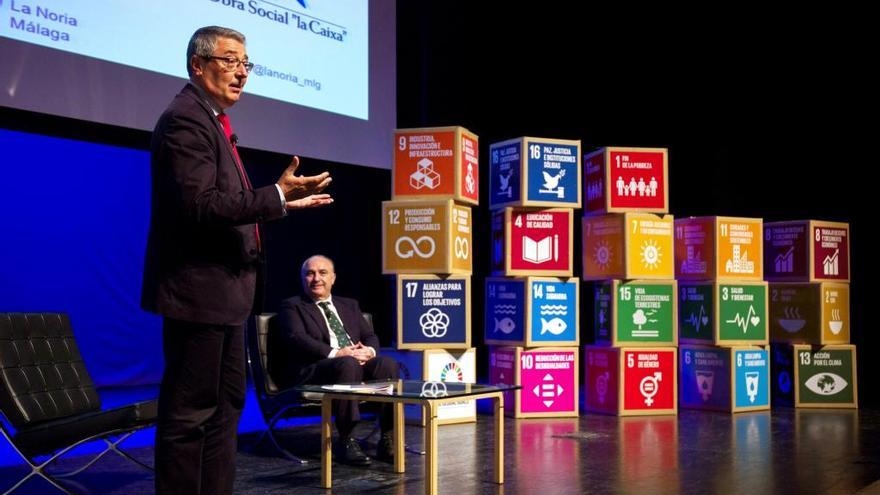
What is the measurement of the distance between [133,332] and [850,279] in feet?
18.2

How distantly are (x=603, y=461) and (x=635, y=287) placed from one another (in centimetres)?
195

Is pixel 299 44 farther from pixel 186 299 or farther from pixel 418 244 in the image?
Answer: pixel 186 299

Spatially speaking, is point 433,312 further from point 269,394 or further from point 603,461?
point 603,461

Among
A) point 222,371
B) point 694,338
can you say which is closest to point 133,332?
point 694,338

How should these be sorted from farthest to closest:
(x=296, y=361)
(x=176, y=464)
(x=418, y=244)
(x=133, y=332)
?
1. (x=133, y=332)
2. (x=418, y=244)
3. (x=296, y=361)
4. (x=176, y=464)

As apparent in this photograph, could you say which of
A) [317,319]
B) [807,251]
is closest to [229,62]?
[317,319]

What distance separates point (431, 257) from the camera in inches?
210

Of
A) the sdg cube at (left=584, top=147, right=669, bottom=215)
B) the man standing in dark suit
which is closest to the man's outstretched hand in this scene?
the man standing in dark suit

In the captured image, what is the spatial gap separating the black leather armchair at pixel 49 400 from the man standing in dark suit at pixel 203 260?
42.5 inches

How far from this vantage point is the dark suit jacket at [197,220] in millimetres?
2137

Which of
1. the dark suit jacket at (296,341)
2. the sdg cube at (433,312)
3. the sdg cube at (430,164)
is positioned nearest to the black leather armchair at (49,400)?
the dark suit jacket at (296,341)

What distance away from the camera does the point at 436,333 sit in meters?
5.37

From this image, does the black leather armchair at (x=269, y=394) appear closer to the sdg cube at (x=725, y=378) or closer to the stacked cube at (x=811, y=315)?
the sdg cube at (x=725, y=378)

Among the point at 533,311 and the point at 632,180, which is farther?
the point at 632,180
